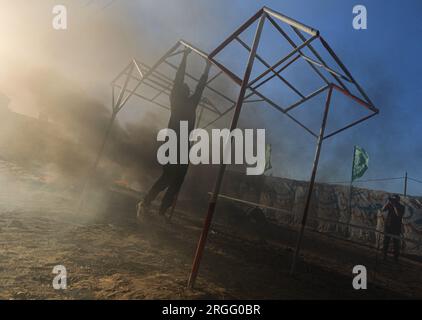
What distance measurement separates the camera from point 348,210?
1383cm

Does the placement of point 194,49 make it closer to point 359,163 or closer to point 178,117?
point 178,117

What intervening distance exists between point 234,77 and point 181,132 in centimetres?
237

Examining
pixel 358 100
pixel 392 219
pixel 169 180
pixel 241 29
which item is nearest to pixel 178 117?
pixel 169 180

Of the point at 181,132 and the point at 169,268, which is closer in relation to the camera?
the point at 169,268

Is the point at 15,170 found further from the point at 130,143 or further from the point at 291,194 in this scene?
the point at 291,194

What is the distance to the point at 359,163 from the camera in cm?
1420

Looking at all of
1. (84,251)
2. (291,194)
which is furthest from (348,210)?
(84,251)

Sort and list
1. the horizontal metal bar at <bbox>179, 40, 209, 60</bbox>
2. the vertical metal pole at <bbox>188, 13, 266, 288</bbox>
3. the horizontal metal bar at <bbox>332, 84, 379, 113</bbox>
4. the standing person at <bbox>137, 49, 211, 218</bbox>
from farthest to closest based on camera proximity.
→ 1. the standing person at <bbox>137, 49, 211, 218</bbox>
2. the horizontal metal bar at <bbox>179, 40, 209, 60</bbox>
3. the horizontal metal bar at <bbox>332, 84, 379, 113</bbox>
4. the vertical metal pole at <bbox>188, 13, 266, 288</bbox>

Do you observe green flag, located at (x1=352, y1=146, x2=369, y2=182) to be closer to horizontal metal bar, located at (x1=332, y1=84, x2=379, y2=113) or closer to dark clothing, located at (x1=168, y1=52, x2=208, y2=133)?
horizontal metal bar, located at (x1=332, y1=84, x2=379, y2=113)

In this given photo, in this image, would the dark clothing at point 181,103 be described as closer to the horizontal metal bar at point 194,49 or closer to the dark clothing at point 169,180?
the horizontal metal bar at point 194,49

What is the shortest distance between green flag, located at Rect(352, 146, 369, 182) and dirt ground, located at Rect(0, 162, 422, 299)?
8.36 m

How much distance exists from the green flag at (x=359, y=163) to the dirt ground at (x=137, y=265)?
27.4 feet

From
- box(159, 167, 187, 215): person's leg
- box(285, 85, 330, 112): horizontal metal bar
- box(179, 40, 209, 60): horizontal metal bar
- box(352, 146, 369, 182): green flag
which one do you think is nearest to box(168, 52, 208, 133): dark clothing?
box(179, 40, 209, 60): horizontal metal bar

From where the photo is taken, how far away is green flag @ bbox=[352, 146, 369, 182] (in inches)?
555
